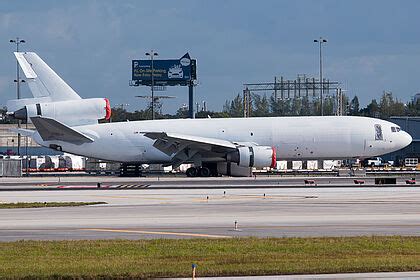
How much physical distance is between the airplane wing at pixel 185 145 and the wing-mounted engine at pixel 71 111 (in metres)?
5.83

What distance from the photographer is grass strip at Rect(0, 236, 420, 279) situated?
1958cm

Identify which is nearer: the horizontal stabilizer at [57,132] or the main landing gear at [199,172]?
the horizontal stabilizer at [57,132]

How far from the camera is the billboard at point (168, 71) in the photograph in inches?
5851

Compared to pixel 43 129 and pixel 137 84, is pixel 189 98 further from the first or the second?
pixel 43 129

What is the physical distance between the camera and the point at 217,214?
3450 cm

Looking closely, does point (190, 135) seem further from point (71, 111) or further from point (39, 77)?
point (39, 77)

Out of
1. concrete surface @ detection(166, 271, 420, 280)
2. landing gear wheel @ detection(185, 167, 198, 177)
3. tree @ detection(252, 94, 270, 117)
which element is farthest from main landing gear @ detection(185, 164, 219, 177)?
tree @ detection(252, 94, 270, 117)

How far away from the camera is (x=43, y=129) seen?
71188 millimetres

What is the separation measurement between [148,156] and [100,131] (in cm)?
456

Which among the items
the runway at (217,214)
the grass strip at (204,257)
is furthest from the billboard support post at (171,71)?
the grass strip at (204,257)

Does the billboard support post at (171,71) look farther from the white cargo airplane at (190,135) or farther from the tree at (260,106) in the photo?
the white cargo airplane at (190,135)

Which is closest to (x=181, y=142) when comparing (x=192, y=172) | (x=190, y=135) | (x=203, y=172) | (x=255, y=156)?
(x=190, y=135)

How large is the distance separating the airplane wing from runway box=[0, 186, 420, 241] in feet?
63.9

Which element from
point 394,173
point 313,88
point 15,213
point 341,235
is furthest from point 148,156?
point 313,88
